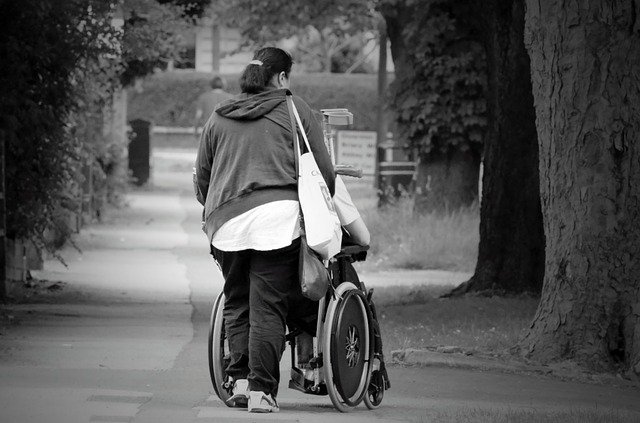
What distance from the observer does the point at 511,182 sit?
46.4ft

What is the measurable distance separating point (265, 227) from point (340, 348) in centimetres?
69

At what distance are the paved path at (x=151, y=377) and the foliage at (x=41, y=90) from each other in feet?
3.07

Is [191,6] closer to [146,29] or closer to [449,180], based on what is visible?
[146,29]

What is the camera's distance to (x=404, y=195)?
23172 millimetres

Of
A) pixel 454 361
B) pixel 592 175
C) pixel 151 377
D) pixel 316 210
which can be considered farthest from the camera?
pixel 454 361

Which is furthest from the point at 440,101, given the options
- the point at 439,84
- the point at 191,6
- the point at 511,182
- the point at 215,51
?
the point at 215,51

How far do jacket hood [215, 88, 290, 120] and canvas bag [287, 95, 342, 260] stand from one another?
0.27m

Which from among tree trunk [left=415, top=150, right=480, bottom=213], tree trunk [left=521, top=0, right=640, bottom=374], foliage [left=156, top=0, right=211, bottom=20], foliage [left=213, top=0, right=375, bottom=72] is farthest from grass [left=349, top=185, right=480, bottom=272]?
tree trunk [left=521, top=0, right=640, bottom=374]

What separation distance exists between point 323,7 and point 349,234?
878 inches

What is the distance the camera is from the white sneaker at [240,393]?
7.42 m

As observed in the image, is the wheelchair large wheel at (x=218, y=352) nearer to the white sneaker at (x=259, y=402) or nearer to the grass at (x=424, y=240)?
the white sneaker at (x=259, y=402)

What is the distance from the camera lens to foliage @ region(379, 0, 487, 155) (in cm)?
2206

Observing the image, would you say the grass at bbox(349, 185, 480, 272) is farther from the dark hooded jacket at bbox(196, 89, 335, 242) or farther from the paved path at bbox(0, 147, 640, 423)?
the dark hooded jacket at bbox(196, 89, 335, 242)

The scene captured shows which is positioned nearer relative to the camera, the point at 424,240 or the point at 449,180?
the point at 424,240
